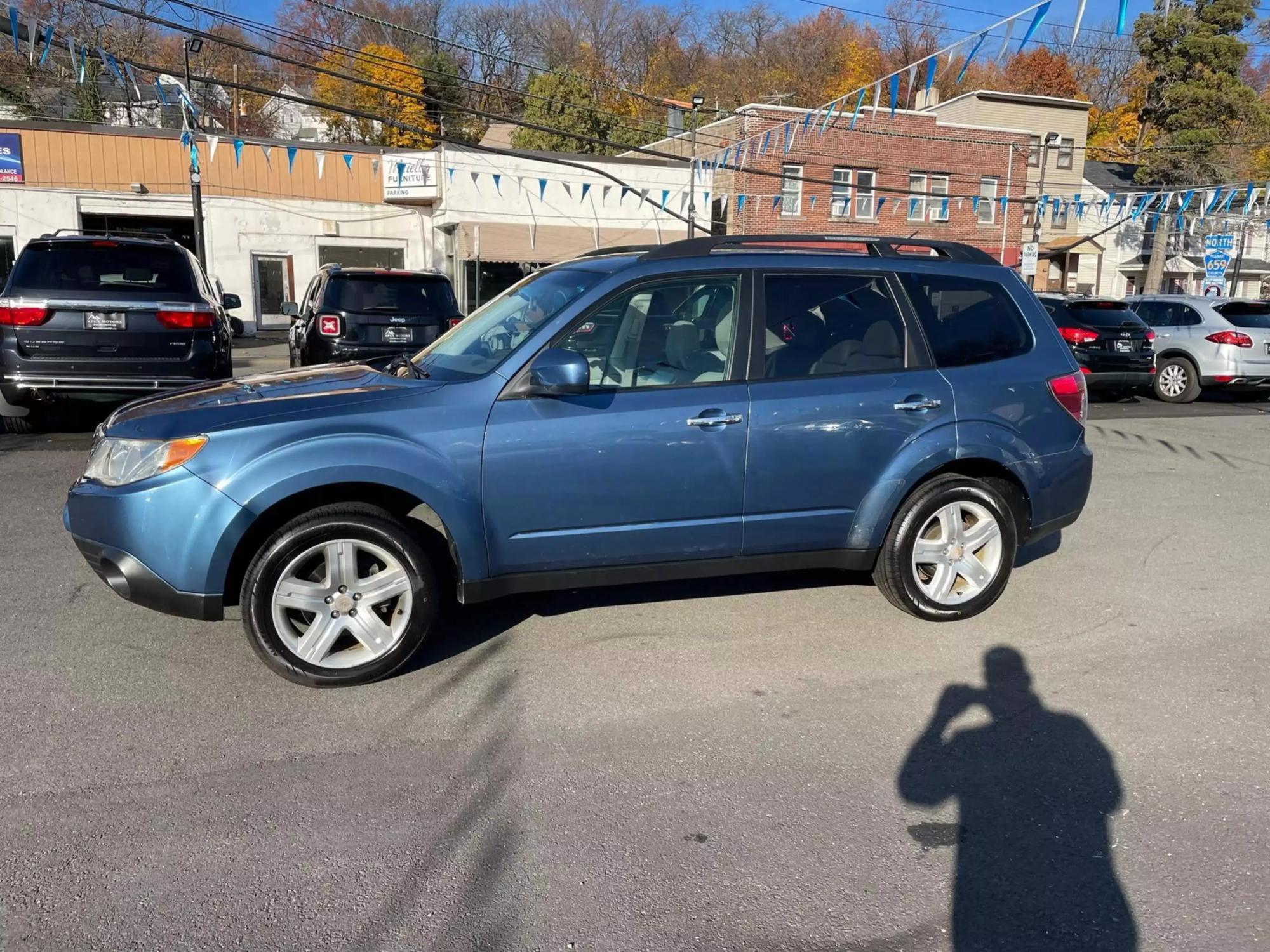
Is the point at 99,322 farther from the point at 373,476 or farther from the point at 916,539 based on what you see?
the point at 916,539

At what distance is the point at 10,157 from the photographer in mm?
23797

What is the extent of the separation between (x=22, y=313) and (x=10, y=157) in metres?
19.2

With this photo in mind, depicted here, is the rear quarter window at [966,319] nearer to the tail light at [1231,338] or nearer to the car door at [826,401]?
the car door at [826,401]

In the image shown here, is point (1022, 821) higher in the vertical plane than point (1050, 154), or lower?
lower

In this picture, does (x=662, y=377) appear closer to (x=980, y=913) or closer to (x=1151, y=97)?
(x=980, y=913)

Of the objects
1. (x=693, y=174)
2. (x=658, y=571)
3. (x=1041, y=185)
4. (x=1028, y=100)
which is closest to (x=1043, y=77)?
(x=1028, y=100)

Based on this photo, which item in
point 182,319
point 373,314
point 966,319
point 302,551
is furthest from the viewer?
point 373,314

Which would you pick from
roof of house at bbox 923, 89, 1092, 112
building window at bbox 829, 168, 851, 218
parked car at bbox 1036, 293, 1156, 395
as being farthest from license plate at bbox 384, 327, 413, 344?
roof of house at bbox 923, 89, 1092, 112

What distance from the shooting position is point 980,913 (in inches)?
109

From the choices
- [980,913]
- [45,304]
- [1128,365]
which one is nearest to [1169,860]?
[980,913]

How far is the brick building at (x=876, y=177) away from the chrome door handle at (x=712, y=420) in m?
25.3

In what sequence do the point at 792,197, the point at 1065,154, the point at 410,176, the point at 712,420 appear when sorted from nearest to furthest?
the point at 712,420 < the point at 410,176 < the point at 792,197 < the point at 1065,154

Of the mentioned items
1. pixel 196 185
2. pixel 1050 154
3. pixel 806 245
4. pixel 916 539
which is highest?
pixel 1050 154

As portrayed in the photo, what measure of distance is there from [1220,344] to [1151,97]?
85.4ft
